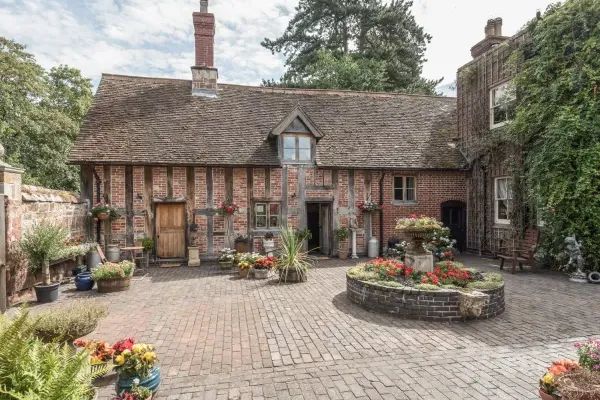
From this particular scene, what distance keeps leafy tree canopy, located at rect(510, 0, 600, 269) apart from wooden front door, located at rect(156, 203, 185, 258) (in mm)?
12631

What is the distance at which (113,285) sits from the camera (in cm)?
895

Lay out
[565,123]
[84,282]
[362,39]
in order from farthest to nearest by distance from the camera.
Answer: [362,39] → [565,123] → [84,282]

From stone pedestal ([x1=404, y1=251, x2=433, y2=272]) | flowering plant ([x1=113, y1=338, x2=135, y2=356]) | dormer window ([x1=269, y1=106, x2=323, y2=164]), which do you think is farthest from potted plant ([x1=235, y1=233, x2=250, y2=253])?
flowering plant ([x1=113, y1=338, x2=135, y2=356])

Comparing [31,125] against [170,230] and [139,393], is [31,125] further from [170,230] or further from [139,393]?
[139,393]

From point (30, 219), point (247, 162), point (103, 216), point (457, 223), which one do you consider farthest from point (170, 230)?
point (457, 223)

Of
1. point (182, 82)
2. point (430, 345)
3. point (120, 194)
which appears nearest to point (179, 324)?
point (430, 345)

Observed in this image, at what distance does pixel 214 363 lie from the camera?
15.9ft

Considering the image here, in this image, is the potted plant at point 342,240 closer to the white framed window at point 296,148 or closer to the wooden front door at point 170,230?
the white framed window at point 296,148

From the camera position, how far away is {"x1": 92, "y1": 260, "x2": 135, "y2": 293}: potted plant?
882cm

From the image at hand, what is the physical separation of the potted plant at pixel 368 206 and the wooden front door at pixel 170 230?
736 centimetres

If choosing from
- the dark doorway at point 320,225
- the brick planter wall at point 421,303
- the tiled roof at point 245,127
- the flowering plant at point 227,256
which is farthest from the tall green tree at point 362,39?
the brick planter wall at point 421,303

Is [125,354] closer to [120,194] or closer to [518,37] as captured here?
[120,194]

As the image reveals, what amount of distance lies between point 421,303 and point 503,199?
9.11 metres

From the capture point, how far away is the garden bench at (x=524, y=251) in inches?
432
